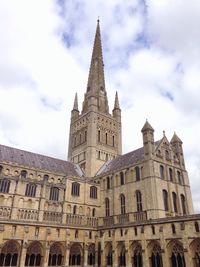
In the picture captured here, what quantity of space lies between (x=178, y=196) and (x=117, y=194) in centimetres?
1214

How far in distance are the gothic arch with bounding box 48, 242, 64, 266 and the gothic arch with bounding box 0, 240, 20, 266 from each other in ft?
18.1

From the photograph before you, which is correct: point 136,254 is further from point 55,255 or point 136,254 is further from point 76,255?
point 55,255

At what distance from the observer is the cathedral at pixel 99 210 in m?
34.2

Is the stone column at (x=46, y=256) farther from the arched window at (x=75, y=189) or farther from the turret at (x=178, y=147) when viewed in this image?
the turret at (x=178, y=147)

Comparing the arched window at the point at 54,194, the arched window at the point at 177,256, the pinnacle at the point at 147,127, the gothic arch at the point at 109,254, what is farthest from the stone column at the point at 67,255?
the pinnacle at the point at 147,127

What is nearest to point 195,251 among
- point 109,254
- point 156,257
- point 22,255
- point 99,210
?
point 156,257

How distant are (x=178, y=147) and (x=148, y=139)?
9540 mm

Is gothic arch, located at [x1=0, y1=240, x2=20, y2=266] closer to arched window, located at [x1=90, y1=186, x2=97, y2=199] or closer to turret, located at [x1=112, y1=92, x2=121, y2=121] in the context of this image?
arched window, located at [x1=90, y1=186, x2=97, y2=199]

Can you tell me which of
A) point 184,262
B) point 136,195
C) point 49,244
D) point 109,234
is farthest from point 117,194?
point 184,262

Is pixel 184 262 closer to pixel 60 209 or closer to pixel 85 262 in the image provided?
pixel 85 262

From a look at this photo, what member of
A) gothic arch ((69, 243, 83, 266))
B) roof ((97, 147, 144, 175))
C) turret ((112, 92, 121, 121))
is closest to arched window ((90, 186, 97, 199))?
roof ((97, 147, 144, 175))

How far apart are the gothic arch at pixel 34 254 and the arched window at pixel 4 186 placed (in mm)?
10977

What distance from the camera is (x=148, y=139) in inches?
1838

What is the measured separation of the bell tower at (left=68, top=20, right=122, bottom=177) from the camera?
62.7 metres
